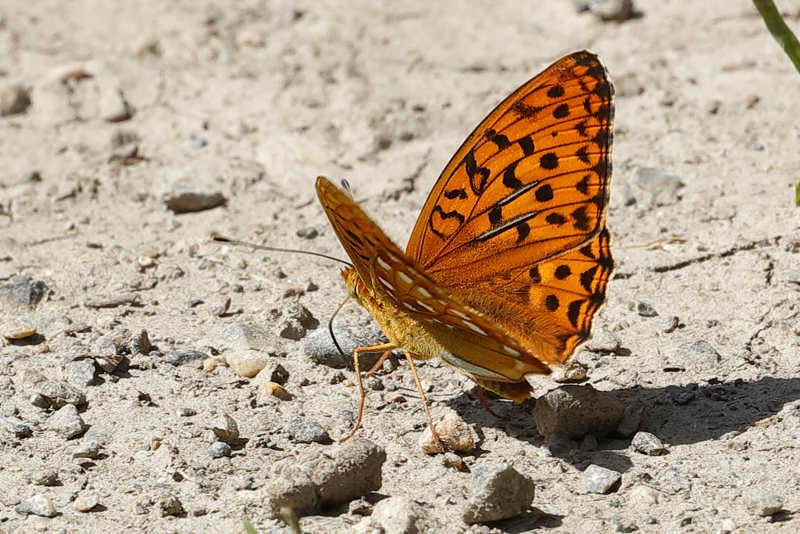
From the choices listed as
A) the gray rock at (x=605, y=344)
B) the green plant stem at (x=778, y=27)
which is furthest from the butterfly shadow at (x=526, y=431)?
the green plant stem at (x=778, y=27)

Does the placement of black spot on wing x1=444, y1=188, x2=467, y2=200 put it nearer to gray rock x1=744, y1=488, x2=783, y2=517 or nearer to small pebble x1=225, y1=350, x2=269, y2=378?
small pebble x1=225, y1=350, x2=269, y2=378

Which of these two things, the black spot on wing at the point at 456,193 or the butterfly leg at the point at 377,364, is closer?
the black spot on wing at the point at 456,193

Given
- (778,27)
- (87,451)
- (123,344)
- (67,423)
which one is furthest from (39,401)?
(778,27)

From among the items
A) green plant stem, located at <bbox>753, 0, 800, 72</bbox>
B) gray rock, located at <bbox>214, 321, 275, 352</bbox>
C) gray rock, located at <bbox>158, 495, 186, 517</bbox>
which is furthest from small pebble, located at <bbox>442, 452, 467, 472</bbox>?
green plant stem, located at <bbox>753, 0, 800, 72</bbox>

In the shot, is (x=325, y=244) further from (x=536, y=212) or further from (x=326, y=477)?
(x=326, y=477)

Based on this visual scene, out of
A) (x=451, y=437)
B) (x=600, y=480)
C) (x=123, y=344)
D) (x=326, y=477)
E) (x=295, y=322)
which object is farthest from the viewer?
(x=295, y=322)

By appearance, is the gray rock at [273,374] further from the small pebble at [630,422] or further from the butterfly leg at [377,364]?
the small pebble at [630,422]
